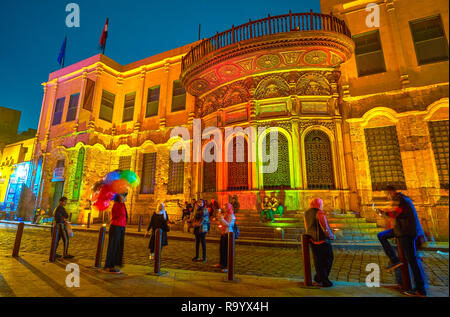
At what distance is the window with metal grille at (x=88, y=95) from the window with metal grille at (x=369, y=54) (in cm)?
1727

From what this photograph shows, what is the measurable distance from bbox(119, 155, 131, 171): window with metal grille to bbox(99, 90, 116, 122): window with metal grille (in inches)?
135

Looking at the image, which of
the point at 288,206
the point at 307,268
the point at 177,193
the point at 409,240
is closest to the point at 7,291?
the point at 307,268

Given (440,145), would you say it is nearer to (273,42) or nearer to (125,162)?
(273,42)

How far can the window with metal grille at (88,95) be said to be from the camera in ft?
54.7

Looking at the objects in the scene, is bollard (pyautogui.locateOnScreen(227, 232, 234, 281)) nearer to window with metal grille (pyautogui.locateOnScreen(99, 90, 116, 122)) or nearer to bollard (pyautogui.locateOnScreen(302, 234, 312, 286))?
bollard (pyautogui.locateOnScreen(302, 234, 312, 286))

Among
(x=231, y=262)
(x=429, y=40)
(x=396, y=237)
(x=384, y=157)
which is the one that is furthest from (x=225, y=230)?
(x=429, y=40)

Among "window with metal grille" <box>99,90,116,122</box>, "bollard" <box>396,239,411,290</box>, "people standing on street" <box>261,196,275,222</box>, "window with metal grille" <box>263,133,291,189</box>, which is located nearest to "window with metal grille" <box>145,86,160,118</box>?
"window with metal grille" <box>99,90,116,122</box>

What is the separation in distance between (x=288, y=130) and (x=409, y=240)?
8044 mm

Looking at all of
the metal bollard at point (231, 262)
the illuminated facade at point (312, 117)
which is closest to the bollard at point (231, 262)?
the metal bollard at point (231, 262)

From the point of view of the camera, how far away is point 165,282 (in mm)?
4047

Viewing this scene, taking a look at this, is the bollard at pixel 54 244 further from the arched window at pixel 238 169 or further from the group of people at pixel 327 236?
the arched window at pixel 238 169

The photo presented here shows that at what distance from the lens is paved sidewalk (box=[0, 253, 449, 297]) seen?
11.3 feet

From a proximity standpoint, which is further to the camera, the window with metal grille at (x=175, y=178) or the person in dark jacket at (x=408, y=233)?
the window with metal grille at (x=175, y=178)

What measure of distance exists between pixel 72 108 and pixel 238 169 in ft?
48.3
